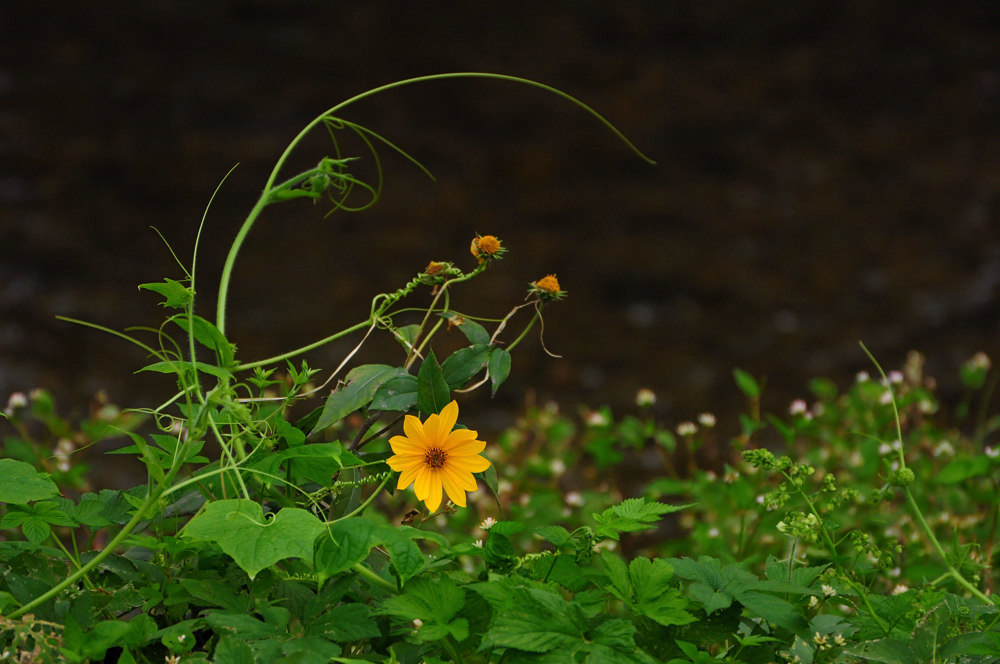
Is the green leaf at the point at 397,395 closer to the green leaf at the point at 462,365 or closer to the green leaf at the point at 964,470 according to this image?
the green leaf at the point at 462,365

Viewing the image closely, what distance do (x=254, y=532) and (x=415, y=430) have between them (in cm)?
17

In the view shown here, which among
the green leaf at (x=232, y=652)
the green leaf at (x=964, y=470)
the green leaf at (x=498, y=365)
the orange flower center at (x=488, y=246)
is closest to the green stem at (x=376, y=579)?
the green leaf at (x=232, y=652)

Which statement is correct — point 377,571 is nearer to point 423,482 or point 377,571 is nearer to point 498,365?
point 423,482

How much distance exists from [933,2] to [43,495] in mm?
5816

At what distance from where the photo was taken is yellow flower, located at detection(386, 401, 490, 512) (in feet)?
2.56

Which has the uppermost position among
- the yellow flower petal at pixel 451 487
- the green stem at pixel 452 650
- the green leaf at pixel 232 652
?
the yellow flower petal at pixel 451 487

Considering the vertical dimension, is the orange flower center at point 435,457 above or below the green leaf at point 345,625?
above

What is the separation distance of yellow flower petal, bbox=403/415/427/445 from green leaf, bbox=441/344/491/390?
0.11m

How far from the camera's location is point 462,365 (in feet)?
2.91

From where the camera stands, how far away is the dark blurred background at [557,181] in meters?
3.58

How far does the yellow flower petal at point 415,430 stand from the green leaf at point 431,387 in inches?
2.2

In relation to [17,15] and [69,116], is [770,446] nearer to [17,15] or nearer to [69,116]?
[69,116]

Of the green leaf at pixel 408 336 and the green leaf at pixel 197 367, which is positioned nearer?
the green leaf at pixel 197 367

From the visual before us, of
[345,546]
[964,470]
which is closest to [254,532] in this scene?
[345,546]
